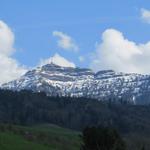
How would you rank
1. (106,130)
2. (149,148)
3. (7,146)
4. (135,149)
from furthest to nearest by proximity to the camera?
(149,148) < (135,149) < (7,146) < (106,130)

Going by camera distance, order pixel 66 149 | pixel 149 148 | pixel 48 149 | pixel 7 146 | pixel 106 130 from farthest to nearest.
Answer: pixel 149 148 < pixel 66 149 < pixel 48 149 < pixel 7 146 < pixel 106 130

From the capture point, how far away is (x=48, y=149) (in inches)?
3541

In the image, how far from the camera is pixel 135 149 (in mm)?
139875

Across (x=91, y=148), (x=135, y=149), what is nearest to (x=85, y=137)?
(x=91, y=148)

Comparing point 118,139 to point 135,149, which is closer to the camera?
point 118,139

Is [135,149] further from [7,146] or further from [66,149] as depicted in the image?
[7,146]

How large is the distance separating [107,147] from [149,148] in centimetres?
10974

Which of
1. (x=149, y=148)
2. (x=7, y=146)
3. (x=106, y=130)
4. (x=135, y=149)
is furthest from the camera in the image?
(x=149, y=148)

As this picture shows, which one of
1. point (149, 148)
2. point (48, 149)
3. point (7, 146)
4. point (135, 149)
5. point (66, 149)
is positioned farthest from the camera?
point (149, 148)

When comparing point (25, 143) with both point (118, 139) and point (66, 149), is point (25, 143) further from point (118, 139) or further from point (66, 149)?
point (118, 139)

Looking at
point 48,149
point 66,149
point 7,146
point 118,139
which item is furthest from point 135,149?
point 118,139

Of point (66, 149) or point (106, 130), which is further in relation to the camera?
point (66, 149)

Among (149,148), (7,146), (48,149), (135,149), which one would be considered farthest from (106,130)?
(149,148)

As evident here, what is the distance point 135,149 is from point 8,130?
41.9m
